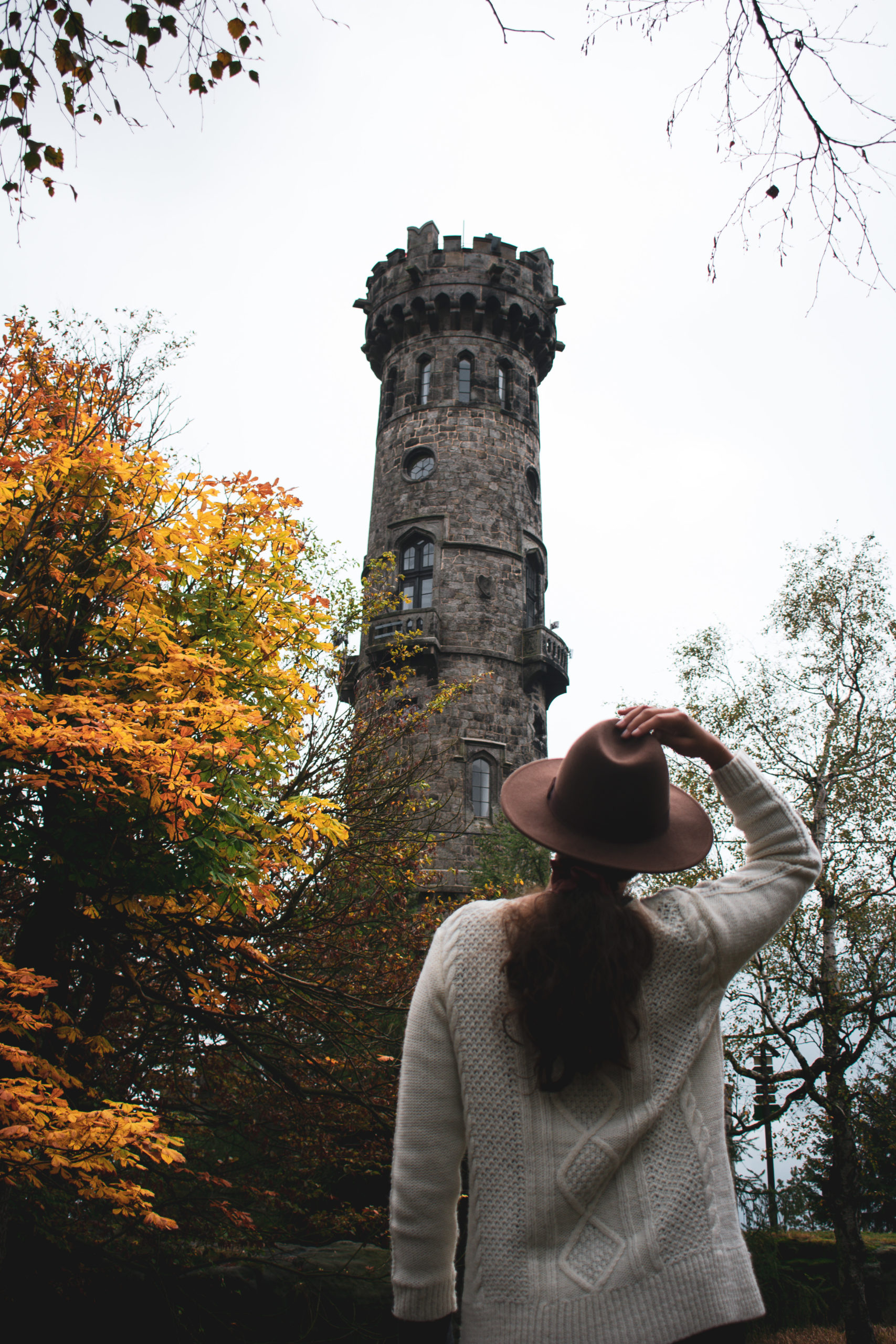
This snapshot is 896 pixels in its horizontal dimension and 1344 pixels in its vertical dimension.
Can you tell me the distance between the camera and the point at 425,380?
2703 centimetres

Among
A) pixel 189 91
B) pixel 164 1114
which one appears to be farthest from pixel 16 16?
pixel 164 1114

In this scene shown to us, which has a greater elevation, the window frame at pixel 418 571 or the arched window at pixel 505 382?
the arched window at pixel 505 382

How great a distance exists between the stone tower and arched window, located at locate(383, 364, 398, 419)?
58 millimetres

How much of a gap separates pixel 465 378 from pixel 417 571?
602cm

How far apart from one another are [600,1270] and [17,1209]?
6.96m

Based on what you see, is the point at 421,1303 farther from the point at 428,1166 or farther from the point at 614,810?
the point at 614,810

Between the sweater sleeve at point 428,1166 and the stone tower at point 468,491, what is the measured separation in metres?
19.3

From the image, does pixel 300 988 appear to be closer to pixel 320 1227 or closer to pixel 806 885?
pixel 320 1227

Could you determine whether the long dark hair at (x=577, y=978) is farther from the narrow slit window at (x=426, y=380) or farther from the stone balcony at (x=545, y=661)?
the narrow slit window at (x=426, y=380)

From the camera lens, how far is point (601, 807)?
6.82 ft

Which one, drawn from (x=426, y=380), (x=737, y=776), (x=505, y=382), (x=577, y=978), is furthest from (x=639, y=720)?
(x=505, y=382)

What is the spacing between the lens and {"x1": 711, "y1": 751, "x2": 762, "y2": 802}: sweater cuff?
230cm

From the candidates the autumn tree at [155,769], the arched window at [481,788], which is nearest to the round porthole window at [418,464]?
the arched window at [481,788]

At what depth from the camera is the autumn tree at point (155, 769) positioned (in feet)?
19.8
